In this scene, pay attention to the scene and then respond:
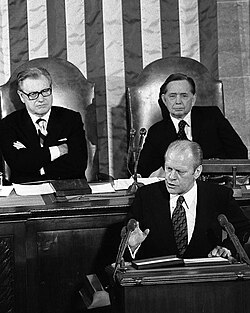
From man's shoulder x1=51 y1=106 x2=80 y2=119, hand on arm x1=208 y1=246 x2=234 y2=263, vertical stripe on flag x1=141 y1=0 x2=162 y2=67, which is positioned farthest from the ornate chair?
hand on arm x1=208 y1=246 x2=234 y2=263

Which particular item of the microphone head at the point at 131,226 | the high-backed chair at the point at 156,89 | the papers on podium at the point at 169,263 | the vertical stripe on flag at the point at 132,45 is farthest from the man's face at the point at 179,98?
the papers on podium at the point at 169,263

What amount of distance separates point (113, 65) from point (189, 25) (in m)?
0.69

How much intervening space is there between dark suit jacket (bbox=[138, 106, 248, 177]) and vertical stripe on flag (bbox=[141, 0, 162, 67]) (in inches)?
39.3

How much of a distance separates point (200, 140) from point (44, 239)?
1.72 m

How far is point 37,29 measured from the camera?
656 centimetres

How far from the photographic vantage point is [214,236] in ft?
13.9

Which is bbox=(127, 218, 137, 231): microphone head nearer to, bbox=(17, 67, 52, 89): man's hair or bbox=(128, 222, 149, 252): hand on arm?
bbox=(128, 222, 149, 252): hand on arm

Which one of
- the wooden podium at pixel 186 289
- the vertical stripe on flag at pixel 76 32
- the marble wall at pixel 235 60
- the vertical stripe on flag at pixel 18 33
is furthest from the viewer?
the marble wall at pixel 235 60

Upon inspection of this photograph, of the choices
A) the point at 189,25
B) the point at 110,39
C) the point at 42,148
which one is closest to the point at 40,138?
the point at 42,148

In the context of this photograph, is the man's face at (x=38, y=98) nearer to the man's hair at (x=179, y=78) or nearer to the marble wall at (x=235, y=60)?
the man's hair at (x=179, y=78)

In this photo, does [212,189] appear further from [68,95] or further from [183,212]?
[68,95]

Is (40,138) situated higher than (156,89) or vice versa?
(156,89)

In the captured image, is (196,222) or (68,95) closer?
(196,222)

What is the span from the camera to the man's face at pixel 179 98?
5664 mm
